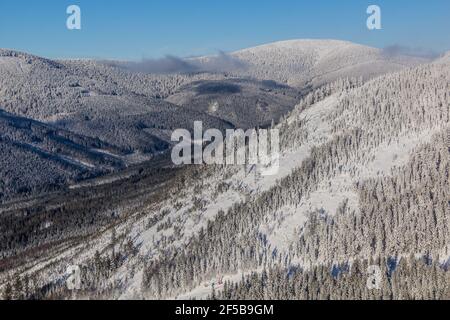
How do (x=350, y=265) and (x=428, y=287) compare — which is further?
(x=350, y=265)

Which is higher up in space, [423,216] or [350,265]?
[423,216]

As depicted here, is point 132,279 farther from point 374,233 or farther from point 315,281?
point 374,233
